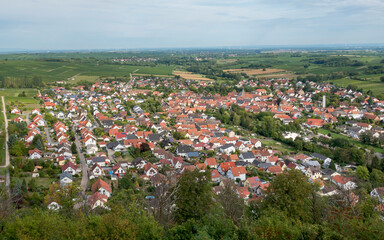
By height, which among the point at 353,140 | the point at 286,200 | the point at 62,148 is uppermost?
the point at 286,200

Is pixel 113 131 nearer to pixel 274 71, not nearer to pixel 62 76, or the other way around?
pixel 62 76

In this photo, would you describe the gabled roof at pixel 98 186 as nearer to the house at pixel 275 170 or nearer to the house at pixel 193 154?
the house at pixel 193 154

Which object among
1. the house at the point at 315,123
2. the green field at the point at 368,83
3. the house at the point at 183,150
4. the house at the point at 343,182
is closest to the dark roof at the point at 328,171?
the house at the point at 343,182

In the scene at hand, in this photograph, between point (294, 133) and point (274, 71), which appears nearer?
point (294, 133)

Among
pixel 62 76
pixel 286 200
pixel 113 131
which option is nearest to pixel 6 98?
pixel 113 131

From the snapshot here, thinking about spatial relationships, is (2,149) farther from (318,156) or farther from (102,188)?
(318,156)

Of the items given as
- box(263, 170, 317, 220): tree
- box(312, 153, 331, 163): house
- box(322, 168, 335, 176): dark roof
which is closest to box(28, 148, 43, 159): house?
box(263, 170, 317, 220): tree

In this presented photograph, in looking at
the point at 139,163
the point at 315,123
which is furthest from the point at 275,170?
the point at 315,123
